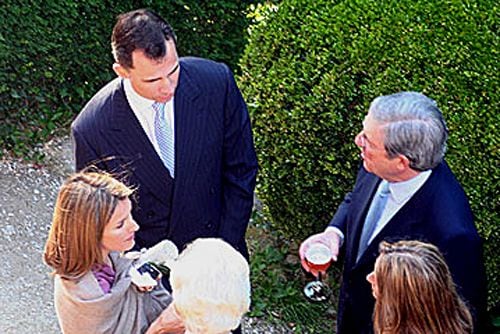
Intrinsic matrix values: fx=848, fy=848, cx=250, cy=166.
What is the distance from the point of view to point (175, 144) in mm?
3805

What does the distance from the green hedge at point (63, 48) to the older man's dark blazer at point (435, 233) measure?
3674 mm

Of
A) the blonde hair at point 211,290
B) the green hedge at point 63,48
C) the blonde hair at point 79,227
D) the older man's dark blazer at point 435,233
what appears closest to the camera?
the blonde hair at point 211,290

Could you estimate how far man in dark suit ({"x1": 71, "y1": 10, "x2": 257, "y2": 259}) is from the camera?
3740mm

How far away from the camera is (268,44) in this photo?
16.9 ft

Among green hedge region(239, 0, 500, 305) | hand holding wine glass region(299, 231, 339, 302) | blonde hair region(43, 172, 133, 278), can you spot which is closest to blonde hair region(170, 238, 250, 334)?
blonde hair region(43, 172, 133, 278)

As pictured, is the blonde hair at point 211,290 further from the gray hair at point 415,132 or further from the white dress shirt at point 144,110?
the white dress shirt at point 144,110

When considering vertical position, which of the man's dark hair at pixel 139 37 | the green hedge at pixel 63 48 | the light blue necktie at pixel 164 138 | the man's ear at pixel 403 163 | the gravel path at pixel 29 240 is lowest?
the gravel path at pixel 29 240

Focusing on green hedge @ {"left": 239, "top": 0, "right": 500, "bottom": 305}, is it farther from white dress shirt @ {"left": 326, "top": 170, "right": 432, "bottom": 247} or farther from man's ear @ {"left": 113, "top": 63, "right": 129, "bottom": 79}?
man's ear @ {"left": 113, "top": 63, "right": 129, "bottom": 79}

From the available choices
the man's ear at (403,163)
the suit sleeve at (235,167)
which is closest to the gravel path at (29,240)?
the suit sleeve at (235,167)

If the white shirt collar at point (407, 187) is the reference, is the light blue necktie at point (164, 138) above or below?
below

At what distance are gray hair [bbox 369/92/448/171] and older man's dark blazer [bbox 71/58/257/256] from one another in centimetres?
78

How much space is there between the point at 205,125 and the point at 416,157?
3.22 feet

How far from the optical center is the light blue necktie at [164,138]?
12.4ft

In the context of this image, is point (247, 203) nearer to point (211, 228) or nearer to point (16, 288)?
point (211, 228)
